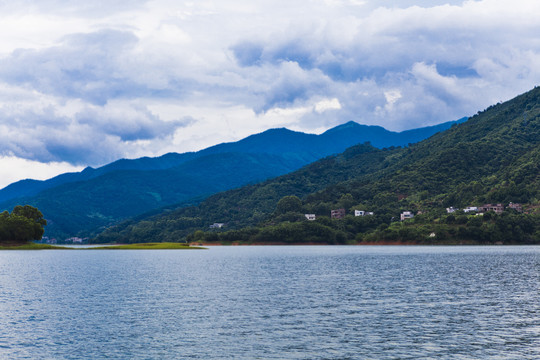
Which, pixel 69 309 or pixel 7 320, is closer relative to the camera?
pixel 7 320

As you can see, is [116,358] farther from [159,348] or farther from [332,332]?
[332,332]

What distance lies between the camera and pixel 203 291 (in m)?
85.9

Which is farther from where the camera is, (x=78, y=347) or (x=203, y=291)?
(x=203, y=291)

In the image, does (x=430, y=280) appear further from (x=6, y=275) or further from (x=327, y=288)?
(x=6, y=275)

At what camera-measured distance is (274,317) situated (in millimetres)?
61781

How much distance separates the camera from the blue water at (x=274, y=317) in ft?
153

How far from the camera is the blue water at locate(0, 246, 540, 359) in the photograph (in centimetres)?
4653

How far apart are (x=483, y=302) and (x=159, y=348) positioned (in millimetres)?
43863

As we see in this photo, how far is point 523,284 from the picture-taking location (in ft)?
300

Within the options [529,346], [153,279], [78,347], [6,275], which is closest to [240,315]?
[78,347]

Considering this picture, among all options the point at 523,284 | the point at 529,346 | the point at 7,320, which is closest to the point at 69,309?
the point at 7,320

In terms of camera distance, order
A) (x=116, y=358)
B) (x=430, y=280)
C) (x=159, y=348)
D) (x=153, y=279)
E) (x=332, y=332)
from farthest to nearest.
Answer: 1. (x=153, y=279)
2. (x=430, y=280)
3. (x=332, y=332)
4. (x=159, y=348)
5. (x=116, y=358)

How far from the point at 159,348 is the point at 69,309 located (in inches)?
1041

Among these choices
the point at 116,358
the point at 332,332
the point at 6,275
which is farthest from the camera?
the point at 6,275
